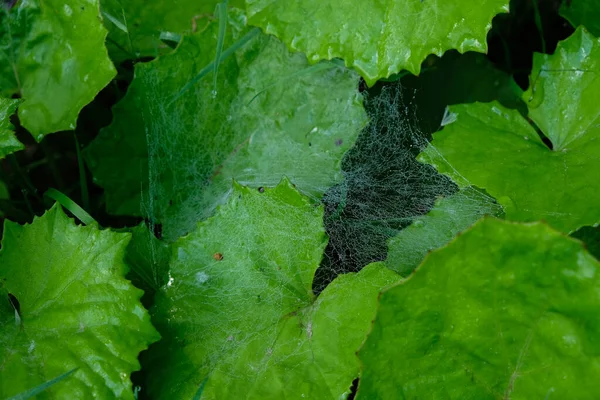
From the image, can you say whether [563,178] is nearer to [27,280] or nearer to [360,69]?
[360,69]

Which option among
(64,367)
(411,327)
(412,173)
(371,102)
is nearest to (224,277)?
(64,367)

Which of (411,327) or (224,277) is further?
(224,277)

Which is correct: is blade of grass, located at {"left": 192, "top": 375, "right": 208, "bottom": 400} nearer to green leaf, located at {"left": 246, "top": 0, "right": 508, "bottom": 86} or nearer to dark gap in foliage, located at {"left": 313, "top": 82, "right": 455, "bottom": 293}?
dark gap in foliage, located at {"left": 313, "top": 82, "right": 455, "bottom": 293}

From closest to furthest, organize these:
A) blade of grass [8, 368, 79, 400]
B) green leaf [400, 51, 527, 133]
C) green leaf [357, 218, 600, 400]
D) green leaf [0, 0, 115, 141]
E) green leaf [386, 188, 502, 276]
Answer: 1. green leaf [357, 218, 600, 400]
2. blade of grass [8, 368, 79, 400]
3. green leaf [386, 188, 502, 276]
4. green leaf [0, 0, 115, 141]
5. green leaf [400, 51, 527, 133]

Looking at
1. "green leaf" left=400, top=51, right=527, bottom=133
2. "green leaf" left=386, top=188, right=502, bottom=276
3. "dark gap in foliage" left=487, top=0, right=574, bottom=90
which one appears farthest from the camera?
"dark gap in foliage" left=487, top=0, right=574, bottom=90

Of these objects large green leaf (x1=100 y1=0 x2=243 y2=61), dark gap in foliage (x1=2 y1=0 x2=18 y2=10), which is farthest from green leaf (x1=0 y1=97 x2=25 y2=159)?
dark gap in foliage (x1=2 y1=0 x2=18 y2=10)

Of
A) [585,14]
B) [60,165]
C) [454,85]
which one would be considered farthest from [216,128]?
[585,14]

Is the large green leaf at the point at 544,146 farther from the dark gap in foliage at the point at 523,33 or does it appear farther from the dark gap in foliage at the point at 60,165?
the dark gap in foliage at the point at 60,165
